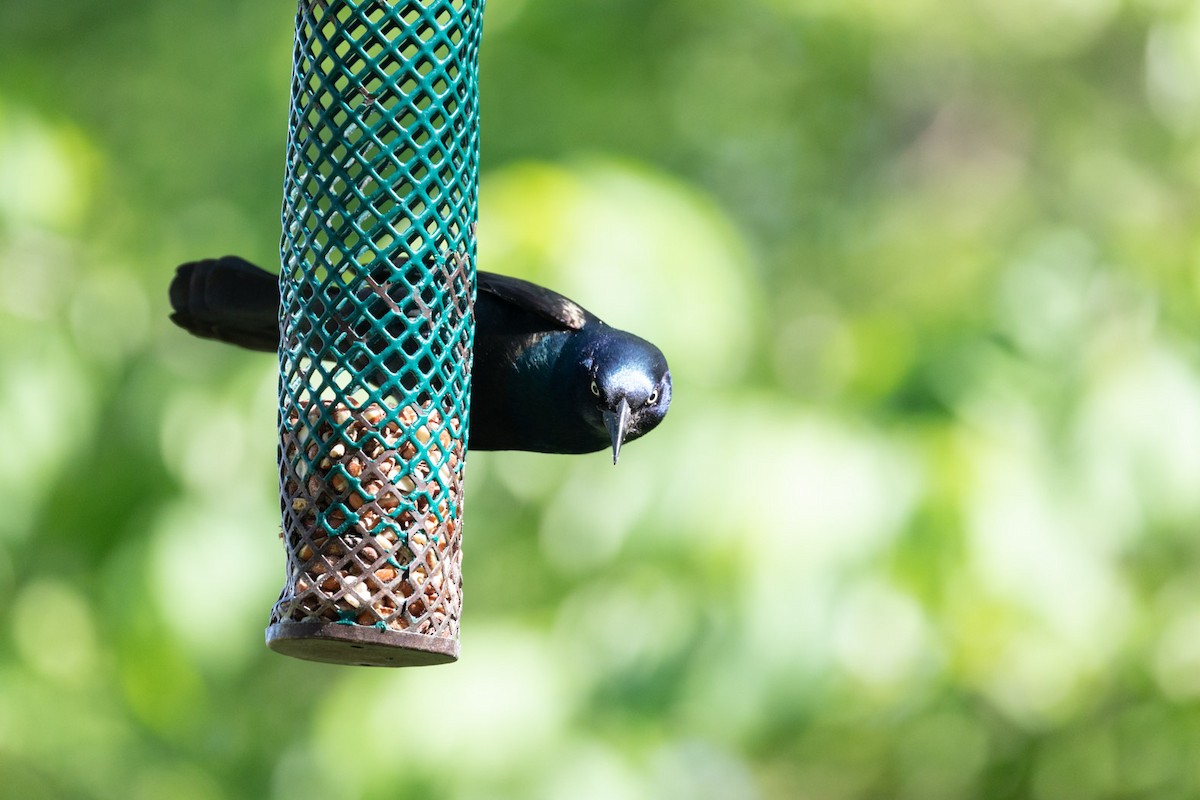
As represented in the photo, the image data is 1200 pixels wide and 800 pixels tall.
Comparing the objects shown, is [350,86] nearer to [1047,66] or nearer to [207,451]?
[207,451]

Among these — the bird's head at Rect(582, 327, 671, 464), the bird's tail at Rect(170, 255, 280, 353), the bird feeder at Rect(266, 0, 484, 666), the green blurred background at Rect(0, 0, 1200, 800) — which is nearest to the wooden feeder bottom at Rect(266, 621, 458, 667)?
the bird feeder at Rect(266, 0, 484, 666)

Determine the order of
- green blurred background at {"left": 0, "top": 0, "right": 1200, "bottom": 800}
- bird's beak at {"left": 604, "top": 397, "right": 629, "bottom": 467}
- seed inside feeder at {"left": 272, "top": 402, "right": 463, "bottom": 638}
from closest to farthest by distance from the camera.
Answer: seed inside feeder at {"left": 272, "top": 402, "right": 463, "bottom": 638}
bird's beak at {"left": 604, "top": 397, "right": 629, "bottom": 467}
green blurred background at {"left": 0, "top": 0, "right": 1200, "bottom": 800}

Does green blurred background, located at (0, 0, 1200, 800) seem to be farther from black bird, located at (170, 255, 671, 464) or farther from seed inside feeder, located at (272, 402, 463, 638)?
seed inside feeder, located at (272, 402, 463, 638)

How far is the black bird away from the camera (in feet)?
13.2

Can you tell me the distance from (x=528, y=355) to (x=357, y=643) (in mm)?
1284

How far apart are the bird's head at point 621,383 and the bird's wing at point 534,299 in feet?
0.33

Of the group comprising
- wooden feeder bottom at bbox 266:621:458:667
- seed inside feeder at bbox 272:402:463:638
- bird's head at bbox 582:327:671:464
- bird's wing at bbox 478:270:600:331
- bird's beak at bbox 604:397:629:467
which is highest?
bird's wing at bbox 478:270:600:331

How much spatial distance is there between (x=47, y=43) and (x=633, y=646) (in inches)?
177

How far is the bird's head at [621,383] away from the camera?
4012 mm

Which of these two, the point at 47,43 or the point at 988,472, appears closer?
the point at 988,472

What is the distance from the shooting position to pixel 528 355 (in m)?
4.17

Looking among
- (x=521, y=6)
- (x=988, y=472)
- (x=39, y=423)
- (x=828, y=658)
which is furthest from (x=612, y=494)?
(x=521, y=6)

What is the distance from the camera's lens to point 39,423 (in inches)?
227

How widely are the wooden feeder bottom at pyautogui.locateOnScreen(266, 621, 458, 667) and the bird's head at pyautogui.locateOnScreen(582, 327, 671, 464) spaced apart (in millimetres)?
944
